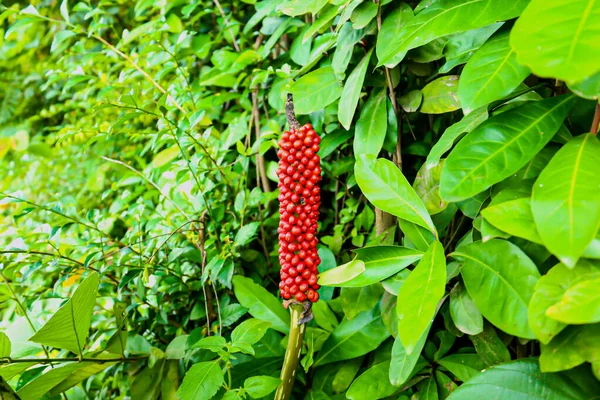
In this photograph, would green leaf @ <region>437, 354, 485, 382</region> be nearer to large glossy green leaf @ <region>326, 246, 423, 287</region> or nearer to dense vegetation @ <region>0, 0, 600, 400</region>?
dense vegetation @ <region>0, 0, 600, 400</region>

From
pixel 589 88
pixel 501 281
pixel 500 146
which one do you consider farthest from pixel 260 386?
pixel 589 88

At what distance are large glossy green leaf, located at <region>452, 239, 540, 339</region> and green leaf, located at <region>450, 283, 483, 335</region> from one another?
44mm

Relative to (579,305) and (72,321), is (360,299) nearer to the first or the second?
(579,305)

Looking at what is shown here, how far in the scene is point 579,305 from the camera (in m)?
0.49

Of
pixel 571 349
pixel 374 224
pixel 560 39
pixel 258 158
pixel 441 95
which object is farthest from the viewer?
pixel 258 158

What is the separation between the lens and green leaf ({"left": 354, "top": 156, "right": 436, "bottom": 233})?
0.68 metres

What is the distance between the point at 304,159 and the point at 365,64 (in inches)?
8.0

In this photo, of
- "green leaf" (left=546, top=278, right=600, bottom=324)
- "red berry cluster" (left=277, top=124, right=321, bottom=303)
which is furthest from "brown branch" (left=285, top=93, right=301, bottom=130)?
"green leaf" (left=546, top=278, right=600, bottom=324)

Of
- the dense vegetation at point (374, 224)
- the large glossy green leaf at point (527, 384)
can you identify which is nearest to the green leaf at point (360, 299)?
the dense vegetation at point (374, 224)

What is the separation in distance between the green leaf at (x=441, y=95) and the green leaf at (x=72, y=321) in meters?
0.62

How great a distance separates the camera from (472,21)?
62 centimetres

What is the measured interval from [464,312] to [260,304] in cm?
39

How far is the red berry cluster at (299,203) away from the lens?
731mm

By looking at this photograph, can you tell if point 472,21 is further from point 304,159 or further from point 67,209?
point 67,209
